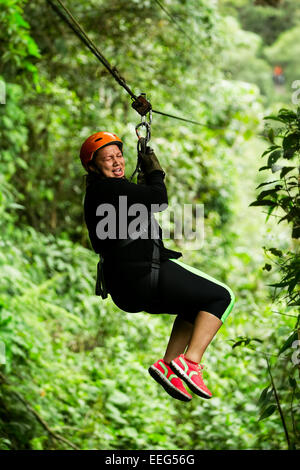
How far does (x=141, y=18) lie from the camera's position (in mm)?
7523

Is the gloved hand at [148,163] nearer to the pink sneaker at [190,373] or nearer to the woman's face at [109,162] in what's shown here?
the woman's face at [109,162]

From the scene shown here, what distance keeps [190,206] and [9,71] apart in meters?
3.91

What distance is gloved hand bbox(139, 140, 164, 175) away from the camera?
8.55 ft

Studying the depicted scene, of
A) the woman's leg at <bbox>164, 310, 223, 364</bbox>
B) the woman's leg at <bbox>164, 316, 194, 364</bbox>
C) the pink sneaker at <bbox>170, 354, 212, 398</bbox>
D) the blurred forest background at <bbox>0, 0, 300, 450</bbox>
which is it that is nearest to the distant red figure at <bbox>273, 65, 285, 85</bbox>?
the blurred forest background at <bbox>0, 0, 300, 450</bbox>

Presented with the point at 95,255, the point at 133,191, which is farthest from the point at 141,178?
the point at 95,255

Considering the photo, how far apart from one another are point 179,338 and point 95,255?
515 centimetres

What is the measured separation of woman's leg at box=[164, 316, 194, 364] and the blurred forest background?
1.42m

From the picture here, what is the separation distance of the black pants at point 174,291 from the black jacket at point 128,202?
0.05m

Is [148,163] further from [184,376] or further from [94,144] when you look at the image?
[184,376]

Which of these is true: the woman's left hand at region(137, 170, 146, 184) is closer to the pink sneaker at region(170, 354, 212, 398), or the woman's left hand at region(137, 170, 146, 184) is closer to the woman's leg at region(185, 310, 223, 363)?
the woman's leg at region(185, 310, 223, 363)

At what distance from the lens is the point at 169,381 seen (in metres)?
2.52

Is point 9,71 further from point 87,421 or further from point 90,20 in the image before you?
point 87,421

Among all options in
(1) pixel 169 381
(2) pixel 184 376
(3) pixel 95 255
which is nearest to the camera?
(2) pixel 184 376
